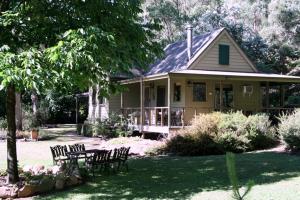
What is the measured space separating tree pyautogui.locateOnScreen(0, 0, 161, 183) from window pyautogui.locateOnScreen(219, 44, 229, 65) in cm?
1506

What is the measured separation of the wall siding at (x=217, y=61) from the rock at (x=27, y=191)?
51.9 feet

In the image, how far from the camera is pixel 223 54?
2600 centimetres

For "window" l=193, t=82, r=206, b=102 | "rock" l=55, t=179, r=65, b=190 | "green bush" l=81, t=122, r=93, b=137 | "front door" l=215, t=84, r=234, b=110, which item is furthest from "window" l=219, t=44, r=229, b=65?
"rock" l=55, t=179, r=65, b=190

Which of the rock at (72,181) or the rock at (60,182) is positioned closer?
the rock at (60,182)

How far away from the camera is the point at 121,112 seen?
27.4 metres

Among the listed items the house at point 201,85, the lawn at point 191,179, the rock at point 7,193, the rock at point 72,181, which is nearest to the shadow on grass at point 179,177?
the lawn at point 191,179

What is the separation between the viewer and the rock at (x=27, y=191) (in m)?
10.1

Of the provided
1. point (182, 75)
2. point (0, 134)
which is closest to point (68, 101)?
point (0, 134)

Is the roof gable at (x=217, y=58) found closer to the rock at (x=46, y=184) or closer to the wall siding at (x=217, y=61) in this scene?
the wall siding at (x=217, y=61)

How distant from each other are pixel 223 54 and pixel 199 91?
3241mm

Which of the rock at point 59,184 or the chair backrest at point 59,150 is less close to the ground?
the chair backrest at point 59,150

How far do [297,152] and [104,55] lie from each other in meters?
10.4

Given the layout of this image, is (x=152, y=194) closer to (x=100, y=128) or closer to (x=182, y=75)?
(x=182, y=75)

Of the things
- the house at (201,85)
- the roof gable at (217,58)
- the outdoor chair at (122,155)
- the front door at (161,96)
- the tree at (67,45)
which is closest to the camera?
the tree at (67,45)
